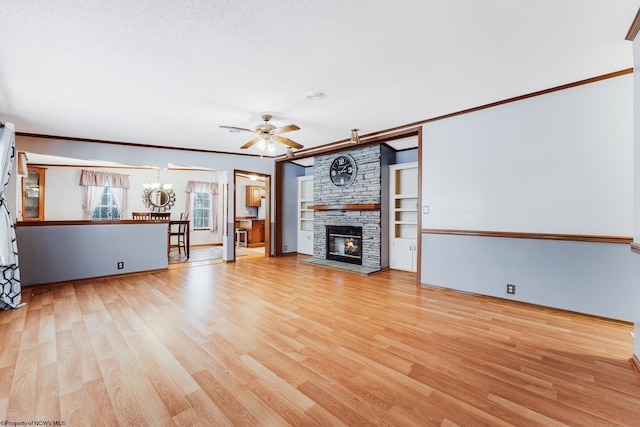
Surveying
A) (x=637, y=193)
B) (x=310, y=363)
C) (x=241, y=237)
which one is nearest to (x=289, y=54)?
(x=310, y=363)

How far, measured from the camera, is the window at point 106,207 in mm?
7605

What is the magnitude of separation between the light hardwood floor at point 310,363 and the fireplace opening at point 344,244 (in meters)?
2.21

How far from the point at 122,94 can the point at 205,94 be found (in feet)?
3.04

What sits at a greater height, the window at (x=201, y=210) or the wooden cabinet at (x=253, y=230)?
the window at (x=201, y=210)

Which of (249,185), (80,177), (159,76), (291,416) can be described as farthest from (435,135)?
(80,177)

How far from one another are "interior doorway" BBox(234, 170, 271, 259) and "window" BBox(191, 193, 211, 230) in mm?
1015

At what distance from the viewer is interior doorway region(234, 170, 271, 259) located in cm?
686

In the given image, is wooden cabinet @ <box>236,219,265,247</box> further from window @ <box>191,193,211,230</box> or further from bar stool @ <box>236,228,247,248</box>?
window @ <box>191,193,211,230</box>

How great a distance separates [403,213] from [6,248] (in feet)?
18.7

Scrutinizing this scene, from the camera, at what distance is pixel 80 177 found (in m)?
7.25

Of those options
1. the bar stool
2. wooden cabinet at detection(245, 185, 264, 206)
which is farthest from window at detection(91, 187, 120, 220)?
wooden cabinet at detection(245, 185, 264, 206)

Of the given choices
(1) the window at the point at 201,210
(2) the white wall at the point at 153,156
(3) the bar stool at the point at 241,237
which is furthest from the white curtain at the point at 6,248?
(1) the window at the point at 201,210

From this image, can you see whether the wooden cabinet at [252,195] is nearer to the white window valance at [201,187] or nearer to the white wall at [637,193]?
the white window valance at [201,187]

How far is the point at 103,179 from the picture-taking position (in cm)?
753
